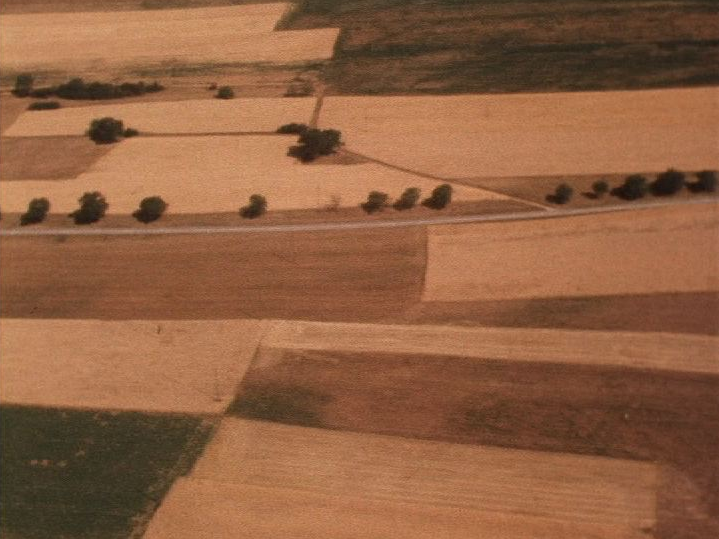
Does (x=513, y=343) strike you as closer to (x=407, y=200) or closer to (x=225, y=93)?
(x=407, y=200)

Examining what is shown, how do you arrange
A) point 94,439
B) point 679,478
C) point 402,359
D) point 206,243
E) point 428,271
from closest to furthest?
1. point 679,478
2. point 94,439
3. point 402,359
4. point 428,271
5. point 206,243

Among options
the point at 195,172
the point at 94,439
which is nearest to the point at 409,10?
the point at 195,172

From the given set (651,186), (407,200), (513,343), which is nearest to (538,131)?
(651,186)

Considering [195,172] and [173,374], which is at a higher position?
[195,172]

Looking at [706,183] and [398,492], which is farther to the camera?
[706,183]

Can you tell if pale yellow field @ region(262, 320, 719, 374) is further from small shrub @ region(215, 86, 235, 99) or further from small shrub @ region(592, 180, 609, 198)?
small shrub @ region(215, 86, 235, 99)

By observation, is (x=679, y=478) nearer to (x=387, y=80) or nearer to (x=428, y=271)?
(x=428, y=271)

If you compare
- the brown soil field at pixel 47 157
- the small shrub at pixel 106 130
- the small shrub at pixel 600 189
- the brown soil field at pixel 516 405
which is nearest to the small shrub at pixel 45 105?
the brown soil field at pixel 47 157
